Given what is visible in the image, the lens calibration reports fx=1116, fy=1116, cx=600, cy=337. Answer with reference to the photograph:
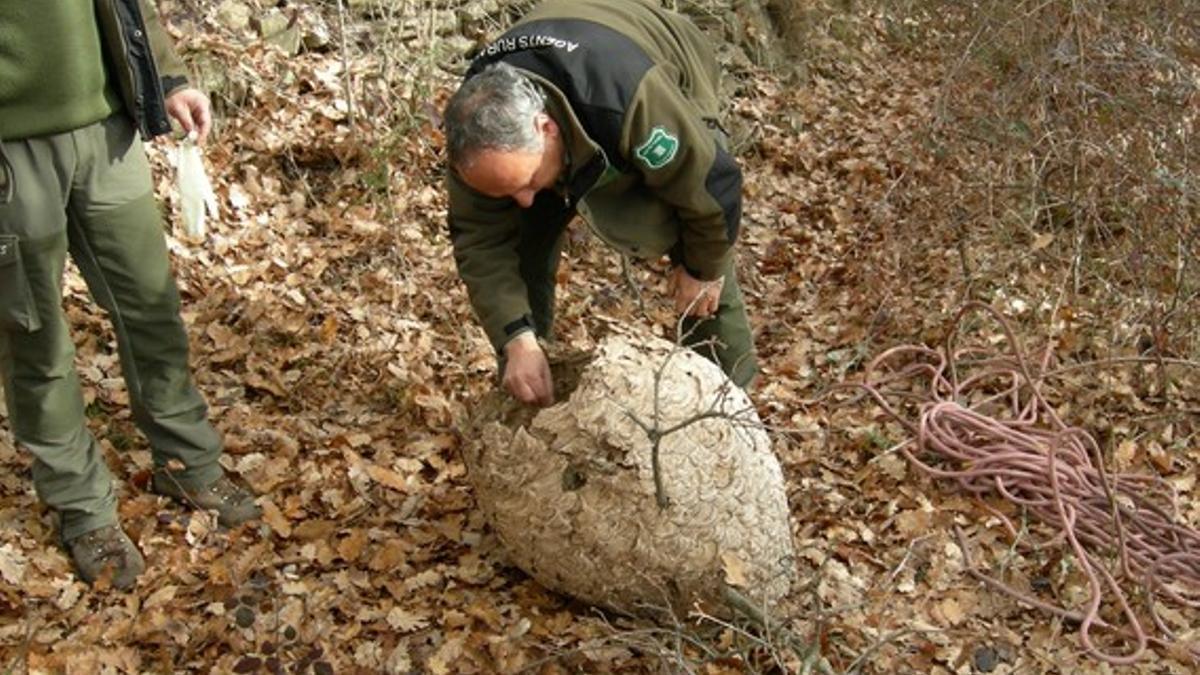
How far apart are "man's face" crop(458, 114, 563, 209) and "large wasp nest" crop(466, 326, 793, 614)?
1.72ft

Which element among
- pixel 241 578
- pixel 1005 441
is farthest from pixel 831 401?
pixel 241 578

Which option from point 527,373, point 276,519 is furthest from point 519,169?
point 276,519

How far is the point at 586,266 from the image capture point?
5773 mm

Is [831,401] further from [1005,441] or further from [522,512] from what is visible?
[522,512]

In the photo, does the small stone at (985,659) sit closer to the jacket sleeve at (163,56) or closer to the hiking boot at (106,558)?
the hiking boot at (106,558)

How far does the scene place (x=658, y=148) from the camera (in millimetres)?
3137

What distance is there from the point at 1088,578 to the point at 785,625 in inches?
47.1

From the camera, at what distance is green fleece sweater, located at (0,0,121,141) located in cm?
285

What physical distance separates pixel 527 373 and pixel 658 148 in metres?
0.76

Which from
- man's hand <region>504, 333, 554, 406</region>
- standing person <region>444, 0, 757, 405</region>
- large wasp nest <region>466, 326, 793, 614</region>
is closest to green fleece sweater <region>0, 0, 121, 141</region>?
standing person <region>444, 0, 757, 405</region>

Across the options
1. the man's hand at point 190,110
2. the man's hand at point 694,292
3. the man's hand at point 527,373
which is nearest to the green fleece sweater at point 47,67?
the man's hand at point 190,110

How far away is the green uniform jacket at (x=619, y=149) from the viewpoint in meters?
3.07

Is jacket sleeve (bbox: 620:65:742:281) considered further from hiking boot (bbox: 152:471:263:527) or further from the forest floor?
hiking boot (bbox: 152:471:263:527)

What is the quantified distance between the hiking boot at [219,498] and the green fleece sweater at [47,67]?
1241 millimetres
